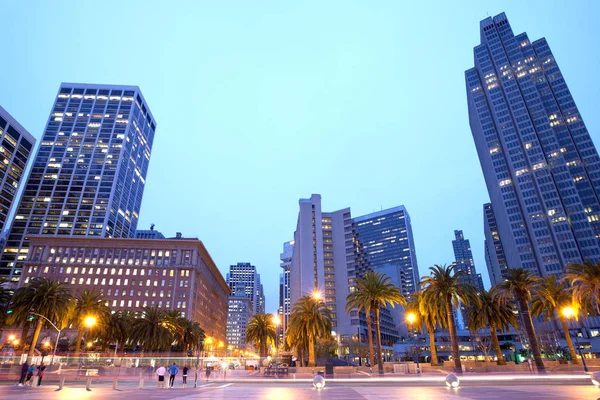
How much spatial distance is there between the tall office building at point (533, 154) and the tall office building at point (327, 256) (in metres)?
71.1

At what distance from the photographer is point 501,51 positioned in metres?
183

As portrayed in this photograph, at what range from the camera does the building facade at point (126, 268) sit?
404 feet

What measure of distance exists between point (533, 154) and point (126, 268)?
574 feet

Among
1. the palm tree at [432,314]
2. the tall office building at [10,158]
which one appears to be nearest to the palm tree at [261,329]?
the palm tree at [432,314]

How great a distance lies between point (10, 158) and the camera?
15038 centimetres

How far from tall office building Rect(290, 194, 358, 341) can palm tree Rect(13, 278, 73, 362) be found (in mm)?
97001

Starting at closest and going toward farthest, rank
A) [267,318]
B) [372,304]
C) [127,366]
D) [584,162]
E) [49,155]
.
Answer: [372,304], [127,366], [267,318], [584,162], [49,155]

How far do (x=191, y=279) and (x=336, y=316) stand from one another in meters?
58.5

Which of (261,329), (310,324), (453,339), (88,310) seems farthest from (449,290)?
(88,310)

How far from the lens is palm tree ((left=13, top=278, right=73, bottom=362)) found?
54.2 metres

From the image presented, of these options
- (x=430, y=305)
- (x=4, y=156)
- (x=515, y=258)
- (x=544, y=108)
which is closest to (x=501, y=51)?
(x=544, y=108)

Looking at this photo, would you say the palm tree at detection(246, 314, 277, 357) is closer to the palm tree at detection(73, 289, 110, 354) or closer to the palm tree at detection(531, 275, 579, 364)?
the palm tree at detection(73, 289, 110, 354)

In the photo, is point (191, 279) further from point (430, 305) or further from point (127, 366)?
point (430, 305)

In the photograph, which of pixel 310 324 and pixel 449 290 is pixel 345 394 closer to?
pixel 449 290
